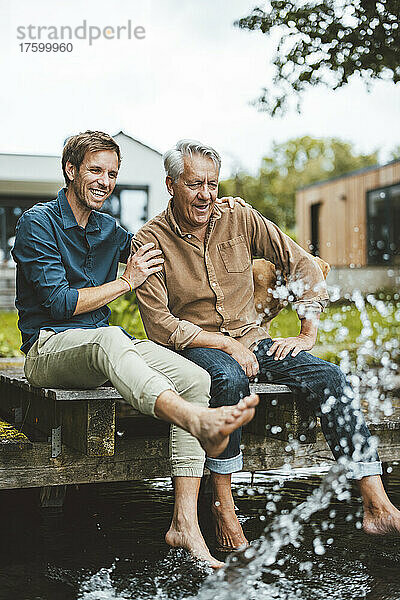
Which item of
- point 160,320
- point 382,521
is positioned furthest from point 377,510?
point 160,320

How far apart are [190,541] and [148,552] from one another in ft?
0.81

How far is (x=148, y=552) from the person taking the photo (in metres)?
2.87

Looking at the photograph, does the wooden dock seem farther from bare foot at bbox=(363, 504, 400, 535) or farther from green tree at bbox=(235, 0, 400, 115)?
green tree at bbox=(235, 0, 400, 115)

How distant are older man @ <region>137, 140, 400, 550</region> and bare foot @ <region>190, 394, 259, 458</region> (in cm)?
51

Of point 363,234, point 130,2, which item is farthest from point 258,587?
point 363,234

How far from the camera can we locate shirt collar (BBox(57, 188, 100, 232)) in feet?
10.5

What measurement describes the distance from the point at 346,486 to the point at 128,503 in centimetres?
105

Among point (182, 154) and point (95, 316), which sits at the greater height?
point (182, 154)

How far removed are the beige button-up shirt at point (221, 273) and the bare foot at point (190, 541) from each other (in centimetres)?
73

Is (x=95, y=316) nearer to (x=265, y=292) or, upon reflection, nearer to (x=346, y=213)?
(x=265, y=292)

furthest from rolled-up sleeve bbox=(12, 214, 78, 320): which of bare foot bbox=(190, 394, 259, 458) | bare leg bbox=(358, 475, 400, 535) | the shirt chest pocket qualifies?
bare leg bbox=(358, 475, 400, 535)

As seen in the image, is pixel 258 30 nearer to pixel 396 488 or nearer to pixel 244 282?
pixel 244 282

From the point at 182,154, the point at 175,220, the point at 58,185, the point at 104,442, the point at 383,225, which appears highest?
the point at 58,185

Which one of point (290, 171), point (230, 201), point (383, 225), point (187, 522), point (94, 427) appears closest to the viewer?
point (187, 522)
